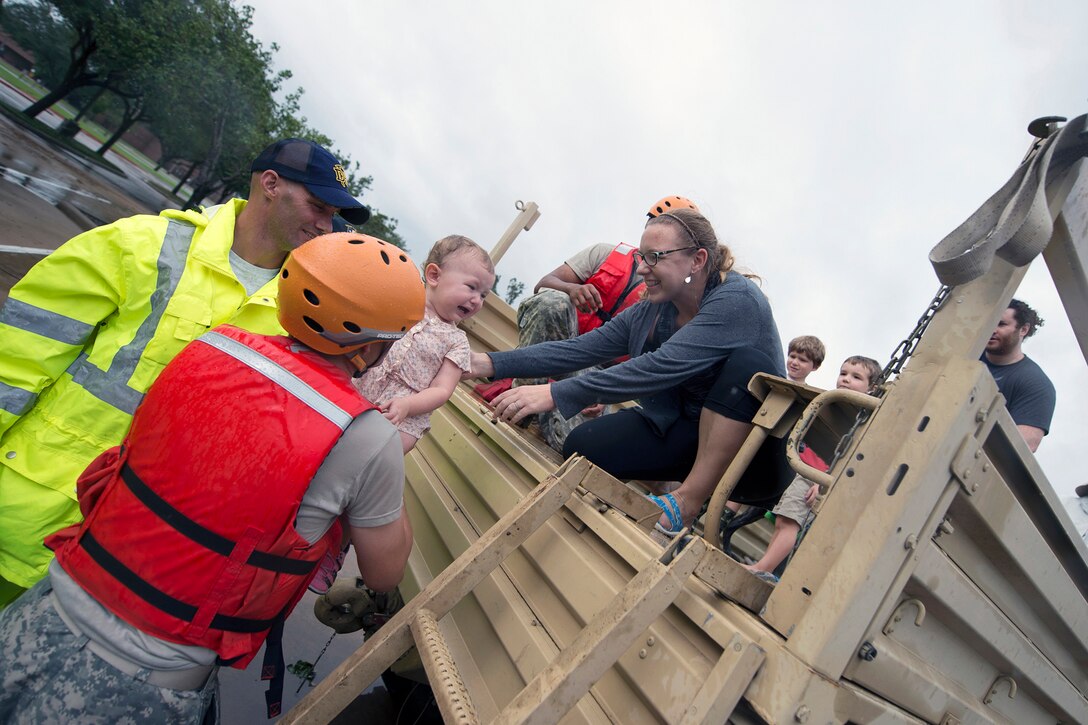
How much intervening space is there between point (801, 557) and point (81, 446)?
1.86m

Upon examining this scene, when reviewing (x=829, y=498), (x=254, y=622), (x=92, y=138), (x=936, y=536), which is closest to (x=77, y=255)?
(x=254, y=622)

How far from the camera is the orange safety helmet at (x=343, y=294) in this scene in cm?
125

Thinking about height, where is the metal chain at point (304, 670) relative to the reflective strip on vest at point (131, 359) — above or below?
below

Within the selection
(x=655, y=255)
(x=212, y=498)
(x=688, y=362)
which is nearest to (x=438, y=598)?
(x=212, y=498)

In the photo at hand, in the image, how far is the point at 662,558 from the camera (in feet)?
4.26

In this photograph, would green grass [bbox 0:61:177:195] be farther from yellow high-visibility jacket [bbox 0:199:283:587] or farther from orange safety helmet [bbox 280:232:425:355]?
orange safety helmet [bbox 280:232:425:355]

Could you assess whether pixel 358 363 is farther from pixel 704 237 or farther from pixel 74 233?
pixel 74 233

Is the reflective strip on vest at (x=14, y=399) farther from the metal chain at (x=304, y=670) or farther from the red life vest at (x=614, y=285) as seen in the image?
the red life vest at (x=614, y=285)

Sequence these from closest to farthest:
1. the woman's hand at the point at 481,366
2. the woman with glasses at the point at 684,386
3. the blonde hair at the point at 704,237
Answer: the woman with glasses at the point at 684,386
the blonde hair at the point at 704,237
the woman's hand at the point at 481,366

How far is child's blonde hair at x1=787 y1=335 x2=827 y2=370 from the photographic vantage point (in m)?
4.41

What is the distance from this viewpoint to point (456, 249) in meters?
2.41

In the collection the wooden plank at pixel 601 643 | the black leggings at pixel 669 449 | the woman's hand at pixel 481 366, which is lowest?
the wooden plank at pixel 601 643

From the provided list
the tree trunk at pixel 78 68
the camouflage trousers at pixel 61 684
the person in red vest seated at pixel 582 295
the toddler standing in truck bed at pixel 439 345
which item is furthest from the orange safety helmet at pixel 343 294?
the tree trunk at pixel 78 68

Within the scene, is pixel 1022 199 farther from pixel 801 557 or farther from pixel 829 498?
pixel 801 557
